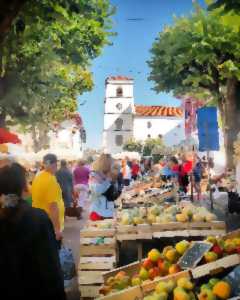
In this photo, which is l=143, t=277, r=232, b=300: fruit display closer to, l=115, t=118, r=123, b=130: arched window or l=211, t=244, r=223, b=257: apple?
l=211, t=244, r=223, b=257: apple

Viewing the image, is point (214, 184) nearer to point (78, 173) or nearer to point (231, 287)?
point (78, 173)

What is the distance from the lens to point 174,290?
452 centimetres

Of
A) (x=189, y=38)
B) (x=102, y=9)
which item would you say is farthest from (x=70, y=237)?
(x=102, y=9)

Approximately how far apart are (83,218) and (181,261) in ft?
35.7

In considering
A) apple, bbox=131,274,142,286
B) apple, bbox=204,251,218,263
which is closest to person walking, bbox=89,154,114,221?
apple, bbox=131,274,142,286

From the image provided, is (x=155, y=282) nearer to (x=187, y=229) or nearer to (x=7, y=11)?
(x=7, y=11)

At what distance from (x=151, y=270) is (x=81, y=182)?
1174 centimetres

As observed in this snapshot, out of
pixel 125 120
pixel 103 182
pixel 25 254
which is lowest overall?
pixel 25 254

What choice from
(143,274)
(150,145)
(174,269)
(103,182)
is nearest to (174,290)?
(174,269)

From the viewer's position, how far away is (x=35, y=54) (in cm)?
2016

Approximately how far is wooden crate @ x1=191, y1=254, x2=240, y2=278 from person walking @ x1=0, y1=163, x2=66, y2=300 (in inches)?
74.5

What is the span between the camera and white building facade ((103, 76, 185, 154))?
→ 109688 mm

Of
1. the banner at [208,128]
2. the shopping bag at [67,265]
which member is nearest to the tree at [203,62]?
the banner at [208,128]

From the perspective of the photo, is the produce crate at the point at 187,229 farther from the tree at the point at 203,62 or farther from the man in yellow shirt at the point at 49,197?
the tree at the point at 203,62
